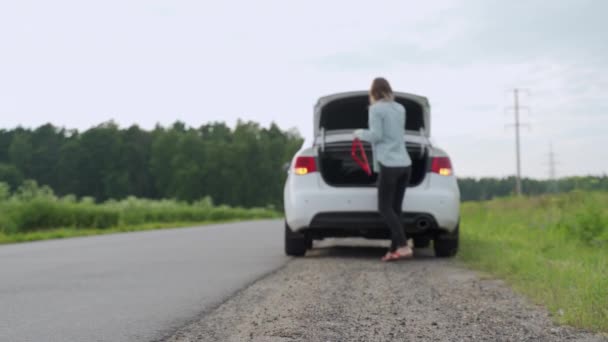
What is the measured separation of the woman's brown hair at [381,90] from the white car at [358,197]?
0.55 metres

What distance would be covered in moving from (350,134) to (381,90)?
654 millimetres

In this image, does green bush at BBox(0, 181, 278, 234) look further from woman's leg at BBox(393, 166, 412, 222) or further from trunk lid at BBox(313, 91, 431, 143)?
woman's leg at BBox(393, 166, 412, 222)

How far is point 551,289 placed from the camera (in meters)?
4.79

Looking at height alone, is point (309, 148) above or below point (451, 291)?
above

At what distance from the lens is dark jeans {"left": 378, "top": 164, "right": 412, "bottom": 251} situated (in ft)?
23.6

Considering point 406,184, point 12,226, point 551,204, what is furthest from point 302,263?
point 12,226

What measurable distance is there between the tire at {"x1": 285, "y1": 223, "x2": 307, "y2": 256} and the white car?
0.01 meters

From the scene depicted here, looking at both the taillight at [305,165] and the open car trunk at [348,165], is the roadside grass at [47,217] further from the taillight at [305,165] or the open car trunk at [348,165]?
the taillight at [305,165]

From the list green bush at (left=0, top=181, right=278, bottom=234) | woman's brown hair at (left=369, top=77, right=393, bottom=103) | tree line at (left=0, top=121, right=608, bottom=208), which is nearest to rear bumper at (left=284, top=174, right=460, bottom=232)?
woman's brown hair at (left=369, top=77, right=393, bottom=103)

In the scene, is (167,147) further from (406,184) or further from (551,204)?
(406,184)

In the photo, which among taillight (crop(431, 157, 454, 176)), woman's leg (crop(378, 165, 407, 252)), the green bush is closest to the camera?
woman's leg (crop(378, 165, 407, 252))

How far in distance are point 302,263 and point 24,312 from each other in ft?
11.2

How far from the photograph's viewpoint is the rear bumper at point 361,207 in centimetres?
733

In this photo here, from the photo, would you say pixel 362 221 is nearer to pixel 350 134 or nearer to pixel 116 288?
pixel 350 134
